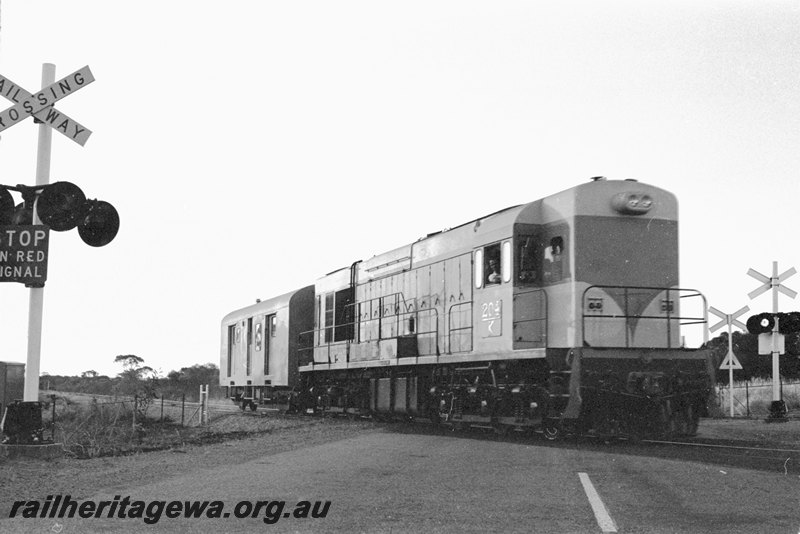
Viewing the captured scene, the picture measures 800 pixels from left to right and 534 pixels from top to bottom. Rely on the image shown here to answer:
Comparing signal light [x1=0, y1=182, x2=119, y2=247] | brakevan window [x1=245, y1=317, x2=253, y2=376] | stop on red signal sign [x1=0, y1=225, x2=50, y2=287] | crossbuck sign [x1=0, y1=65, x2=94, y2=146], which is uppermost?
crossbuck sign [x1=0, y1=65, x2=94, y2=146]

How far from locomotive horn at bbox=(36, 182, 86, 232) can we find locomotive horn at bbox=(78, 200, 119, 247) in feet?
0.31

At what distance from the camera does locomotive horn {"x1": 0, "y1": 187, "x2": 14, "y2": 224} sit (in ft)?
37.4

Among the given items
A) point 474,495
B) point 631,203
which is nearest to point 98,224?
point 474,495

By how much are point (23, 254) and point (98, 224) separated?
4.80ft

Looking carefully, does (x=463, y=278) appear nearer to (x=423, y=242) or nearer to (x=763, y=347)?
(x=423, y=242)

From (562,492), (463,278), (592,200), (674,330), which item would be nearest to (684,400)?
(674,330)

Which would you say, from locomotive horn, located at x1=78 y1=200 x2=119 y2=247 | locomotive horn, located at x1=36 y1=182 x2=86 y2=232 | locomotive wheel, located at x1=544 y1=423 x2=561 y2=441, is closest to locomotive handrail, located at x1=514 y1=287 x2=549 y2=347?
locomotive wheel, located at x1=544 y1=423 x2=561 y2=441

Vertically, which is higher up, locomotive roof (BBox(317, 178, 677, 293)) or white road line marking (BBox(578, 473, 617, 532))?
locomotive roof (BBox(317, 178, 677, 293))

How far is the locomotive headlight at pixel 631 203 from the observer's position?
48.0ft

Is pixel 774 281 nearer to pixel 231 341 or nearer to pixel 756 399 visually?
pixel 756 399

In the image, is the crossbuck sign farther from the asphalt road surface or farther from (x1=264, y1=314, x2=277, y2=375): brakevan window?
Answer: (x1=264, y1=314, x2=277, y2=375): brakevan window

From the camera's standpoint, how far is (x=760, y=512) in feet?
24.6

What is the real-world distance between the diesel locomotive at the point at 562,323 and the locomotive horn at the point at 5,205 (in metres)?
7.79

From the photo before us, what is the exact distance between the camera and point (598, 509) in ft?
24.5
